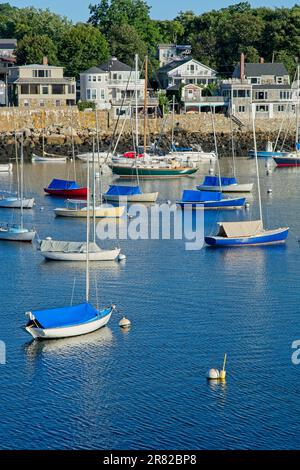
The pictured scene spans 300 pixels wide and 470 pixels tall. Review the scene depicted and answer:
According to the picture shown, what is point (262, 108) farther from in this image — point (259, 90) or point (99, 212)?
point (99, 212)

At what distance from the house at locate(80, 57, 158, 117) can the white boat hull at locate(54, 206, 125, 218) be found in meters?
37.8

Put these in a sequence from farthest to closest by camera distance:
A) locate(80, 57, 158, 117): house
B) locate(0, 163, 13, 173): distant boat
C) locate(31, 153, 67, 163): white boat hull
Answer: locate(80, 57, 158, 117): house, locate(31, 153, 67, 163): white boat hull, locate(0, 163, 13, 173): distant boat

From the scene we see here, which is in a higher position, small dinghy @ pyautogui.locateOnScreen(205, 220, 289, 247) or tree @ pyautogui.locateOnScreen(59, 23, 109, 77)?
tree @ pyautogui.locateOnScreen(59, 23, 109, 77)

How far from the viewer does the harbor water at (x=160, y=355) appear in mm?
25156

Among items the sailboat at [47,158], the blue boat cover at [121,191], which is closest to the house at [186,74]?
the sailboat at [47,158]

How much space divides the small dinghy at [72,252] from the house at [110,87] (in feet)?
159

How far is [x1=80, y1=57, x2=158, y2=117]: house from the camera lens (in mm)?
90006

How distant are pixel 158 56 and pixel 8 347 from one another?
259 feet

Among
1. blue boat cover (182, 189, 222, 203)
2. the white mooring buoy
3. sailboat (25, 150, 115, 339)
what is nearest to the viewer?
the white mooring buoy

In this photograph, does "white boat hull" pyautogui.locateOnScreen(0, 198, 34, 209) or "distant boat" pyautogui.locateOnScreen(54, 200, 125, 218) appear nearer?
"distant boat" pyautogui.locateOnScreen(54, 200, 125, 218)

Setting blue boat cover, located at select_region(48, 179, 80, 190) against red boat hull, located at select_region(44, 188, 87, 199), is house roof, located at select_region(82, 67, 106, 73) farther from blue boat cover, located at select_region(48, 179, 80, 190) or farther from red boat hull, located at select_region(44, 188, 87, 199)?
red boat hull, located at select_region(44, 188, 87, 199)

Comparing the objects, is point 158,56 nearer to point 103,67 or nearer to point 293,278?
point 103,67

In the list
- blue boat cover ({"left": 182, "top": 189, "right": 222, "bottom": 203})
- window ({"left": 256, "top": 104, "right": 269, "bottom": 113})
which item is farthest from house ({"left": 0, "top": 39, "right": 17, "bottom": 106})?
blue boat cover ({"left": 182, "top": 189, "right": 222, "bottom": 203})
